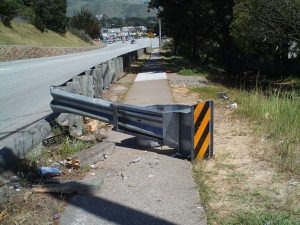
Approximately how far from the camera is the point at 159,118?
5656 millimetres

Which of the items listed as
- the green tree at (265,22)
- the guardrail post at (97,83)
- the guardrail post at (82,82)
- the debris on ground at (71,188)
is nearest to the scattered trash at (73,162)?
the debris on ground at (71,188)

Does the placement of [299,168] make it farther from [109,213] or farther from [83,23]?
[83,23]

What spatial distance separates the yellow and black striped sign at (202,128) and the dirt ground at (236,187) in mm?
180

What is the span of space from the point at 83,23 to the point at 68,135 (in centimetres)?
10584

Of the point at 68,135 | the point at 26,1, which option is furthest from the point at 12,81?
the point at 26,1

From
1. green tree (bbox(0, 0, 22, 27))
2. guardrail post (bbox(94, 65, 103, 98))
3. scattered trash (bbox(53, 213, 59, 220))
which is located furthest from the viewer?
green tree (bbox(0, 0, 22, 27))

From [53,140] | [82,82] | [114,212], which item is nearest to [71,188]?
[114,212]

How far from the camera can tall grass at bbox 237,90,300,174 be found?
5.24 m

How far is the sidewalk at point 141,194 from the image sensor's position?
3.81m

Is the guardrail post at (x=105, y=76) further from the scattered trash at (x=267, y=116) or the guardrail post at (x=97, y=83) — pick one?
the scattered trash at (x=267, y=116)

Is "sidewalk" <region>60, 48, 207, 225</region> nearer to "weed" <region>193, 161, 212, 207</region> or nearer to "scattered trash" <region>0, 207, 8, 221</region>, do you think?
"weed" <region>193, 161, 212, 207</region>

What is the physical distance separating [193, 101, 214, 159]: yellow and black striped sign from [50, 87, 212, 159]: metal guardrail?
0.06m

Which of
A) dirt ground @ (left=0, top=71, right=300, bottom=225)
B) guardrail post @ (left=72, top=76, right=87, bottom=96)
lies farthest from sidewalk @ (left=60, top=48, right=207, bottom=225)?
guardrail post @ (left=72, top=76, right=87, bottom=96)

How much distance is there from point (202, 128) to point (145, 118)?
870 mm
